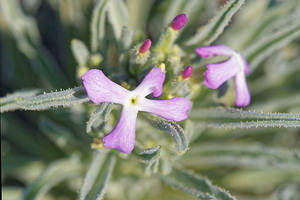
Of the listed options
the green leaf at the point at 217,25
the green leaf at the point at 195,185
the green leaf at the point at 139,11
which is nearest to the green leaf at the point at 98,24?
the green leaf at the point at 217,25

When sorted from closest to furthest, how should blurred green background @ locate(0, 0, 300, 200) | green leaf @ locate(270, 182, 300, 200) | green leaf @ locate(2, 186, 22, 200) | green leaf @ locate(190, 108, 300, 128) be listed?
green leaf @ locate(190, 108, 300, 128)
blurred green background @ locate(0, 0, 300, 200)
green leaf @ locate(2, 186, 22, 200)
green leaf @ locate(270, 182, 300, 200)

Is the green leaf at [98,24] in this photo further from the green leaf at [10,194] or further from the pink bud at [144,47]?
the green leaf at [10,194]

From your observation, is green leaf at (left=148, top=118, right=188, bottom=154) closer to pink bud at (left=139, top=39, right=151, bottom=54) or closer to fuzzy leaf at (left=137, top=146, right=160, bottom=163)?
fuzzy leaf at (left=137, top=146, right=160, bottom=163)

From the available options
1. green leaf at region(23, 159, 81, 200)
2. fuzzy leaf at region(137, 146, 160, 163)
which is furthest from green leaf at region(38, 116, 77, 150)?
fuzzy leaf at region(137, 146, 160, 163)

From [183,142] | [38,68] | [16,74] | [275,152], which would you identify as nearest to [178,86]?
[183,142]

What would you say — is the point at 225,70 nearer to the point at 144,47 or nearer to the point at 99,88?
the point at 144,47

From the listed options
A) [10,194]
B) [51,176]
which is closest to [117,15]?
[51,176]

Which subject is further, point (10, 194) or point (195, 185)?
point (10, 194)
